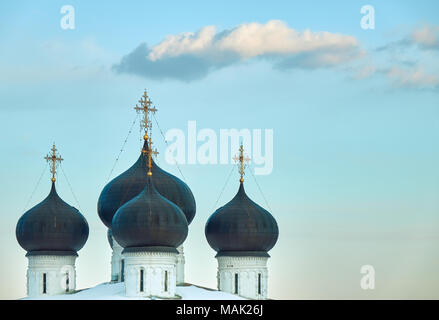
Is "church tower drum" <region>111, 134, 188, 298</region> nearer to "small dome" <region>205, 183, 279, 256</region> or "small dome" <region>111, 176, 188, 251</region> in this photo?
"small dome" <region>111, 176, 188, 251</region>

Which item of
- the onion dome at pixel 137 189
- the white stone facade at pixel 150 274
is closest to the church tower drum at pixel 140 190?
the onion dome at pixel 137 189

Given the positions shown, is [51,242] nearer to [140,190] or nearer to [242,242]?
[140,190]

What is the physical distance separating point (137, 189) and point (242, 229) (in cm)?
595

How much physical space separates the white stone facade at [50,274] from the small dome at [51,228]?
444mm

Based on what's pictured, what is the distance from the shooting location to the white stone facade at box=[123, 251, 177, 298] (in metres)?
73.3

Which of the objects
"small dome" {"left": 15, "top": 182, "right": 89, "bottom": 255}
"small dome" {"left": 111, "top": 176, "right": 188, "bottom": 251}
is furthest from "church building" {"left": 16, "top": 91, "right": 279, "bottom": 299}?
"small dome" {"left": 111, "top": 176, "right": 188, "bottom": 251}

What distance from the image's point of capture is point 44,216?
78938 mm

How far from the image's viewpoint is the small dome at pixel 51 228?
259 feet

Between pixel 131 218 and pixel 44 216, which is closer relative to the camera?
pixel 131 218

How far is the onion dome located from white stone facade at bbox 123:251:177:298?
5.43m

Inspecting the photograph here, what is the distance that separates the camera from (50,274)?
7962cm
